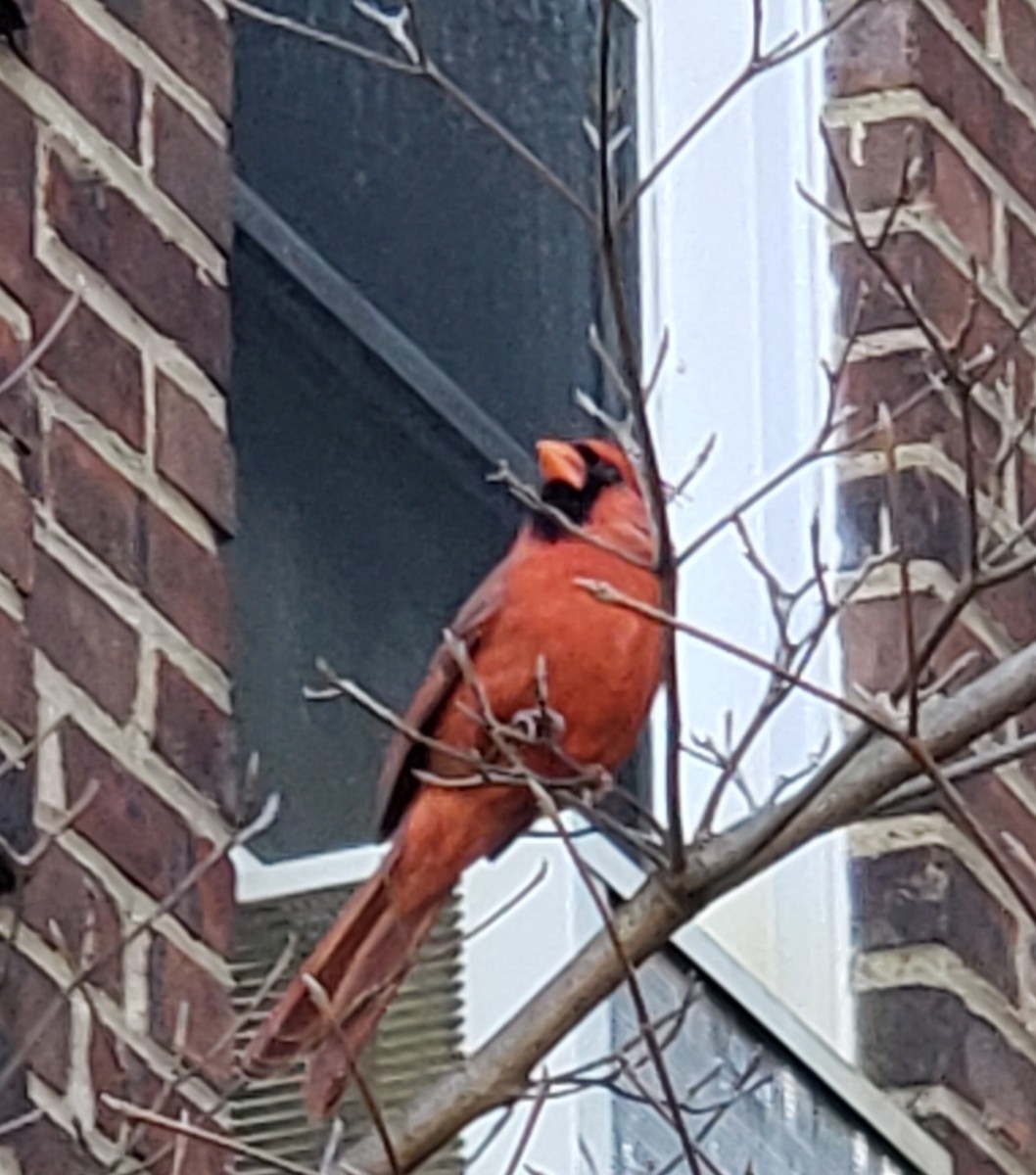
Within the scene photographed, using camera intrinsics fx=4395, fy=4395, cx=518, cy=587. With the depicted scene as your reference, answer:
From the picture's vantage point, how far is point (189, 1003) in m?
2.66

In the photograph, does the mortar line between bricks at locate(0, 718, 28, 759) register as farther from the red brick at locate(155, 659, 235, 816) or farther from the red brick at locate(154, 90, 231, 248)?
the red brick at locate(154, 90, 231, 248)

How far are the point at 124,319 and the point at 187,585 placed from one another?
174mm

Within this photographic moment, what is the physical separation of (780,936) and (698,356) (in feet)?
1.55

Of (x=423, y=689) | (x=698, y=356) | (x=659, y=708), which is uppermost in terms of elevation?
(x=698, y=356)

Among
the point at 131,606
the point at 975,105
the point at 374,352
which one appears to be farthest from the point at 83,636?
the point at 975,105

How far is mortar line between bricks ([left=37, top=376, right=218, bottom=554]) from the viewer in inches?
107

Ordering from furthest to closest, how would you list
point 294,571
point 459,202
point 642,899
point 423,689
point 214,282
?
point 459,202, point 294,571, point 214,282, point 423,689, point 642,899

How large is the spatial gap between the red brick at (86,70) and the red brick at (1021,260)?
97 centimetres

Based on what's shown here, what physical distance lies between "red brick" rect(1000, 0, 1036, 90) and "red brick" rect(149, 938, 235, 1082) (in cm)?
131

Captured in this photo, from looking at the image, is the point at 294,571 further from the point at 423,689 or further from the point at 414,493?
the point at 423,689

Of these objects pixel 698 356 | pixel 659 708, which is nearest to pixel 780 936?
pixel 659 708

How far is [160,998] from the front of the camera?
2.65m

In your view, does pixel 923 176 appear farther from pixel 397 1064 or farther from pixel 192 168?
pixel 397 1064

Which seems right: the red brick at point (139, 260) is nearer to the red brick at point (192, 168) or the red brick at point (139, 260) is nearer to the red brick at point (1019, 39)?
the red brick at point (192, 168)
